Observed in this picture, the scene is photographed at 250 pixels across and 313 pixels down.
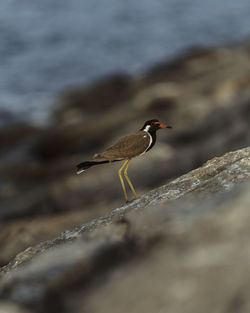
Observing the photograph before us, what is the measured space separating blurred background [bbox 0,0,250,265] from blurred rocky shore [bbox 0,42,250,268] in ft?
0.17

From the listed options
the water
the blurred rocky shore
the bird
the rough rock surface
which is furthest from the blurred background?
the rough rock surface

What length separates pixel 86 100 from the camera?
133ft

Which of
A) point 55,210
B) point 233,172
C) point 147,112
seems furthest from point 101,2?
point 233,172

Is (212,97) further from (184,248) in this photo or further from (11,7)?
(11,7)

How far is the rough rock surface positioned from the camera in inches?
139

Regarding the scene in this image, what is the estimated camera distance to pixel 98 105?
37938 millimetres

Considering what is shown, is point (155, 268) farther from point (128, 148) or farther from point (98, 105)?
point (98, 105)

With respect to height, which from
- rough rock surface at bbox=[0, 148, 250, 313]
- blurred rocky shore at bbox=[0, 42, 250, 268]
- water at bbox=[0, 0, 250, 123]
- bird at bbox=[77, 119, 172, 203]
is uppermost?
water at bbox=[0, 0, 250, 123]

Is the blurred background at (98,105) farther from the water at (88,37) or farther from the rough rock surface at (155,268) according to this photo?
the rough rock surface at (155,268)

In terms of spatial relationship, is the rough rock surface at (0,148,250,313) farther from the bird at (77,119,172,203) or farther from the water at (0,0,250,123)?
the water at (0,0,250,123)

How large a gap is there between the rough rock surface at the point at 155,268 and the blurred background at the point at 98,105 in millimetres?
10579

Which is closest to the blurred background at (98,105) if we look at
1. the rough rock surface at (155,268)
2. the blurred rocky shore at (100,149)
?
the blurred rocky shore at (100,149)

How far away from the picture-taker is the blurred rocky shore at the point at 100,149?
58.0 ft

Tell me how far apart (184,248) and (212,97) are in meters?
22.8
